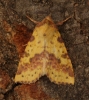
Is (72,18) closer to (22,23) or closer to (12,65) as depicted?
(22,23)

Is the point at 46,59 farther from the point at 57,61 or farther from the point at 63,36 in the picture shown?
the point at 63,36

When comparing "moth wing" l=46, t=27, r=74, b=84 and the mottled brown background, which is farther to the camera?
"moth wing" l=46, t=27, r=74, b=84

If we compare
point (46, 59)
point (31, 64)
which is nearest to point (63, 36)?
point (46, 59)

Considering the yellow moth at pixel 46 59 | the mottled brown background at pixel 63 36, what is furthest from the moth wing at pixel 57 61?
the mottled brown background at pixel 63 36

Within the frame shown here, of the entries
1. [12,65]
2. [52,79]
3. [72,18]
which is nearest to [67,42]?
[72,18]

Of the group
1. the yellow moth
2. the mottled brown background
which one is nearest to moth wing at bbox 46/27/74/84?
the yellow moth

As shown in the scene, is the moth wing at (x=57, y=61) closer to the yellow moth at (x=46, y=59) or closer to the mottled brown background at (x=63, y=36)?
the yellow moth at (x=46, y=59)

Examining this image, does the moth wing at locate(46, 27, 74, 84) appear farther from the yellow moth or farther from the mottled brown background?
the mottled brown background
